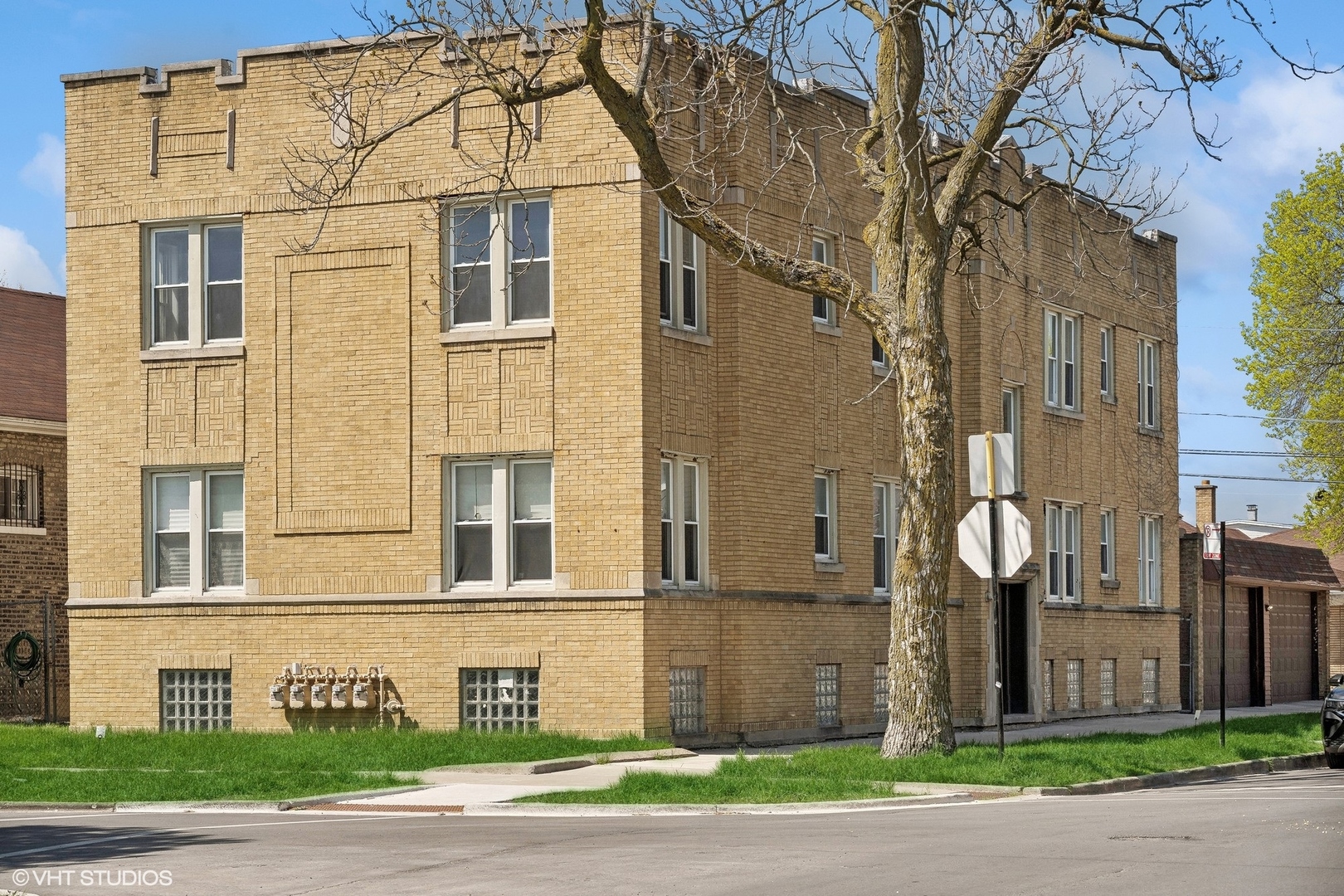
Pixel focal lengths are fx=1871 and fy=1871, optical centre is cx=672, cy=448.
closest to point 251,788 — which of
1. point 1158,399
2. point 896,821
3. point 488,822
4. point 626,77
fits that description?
point 488,822

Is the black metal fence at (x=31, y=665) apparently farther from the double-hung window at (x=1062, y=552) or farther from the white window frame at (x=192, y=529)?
the double-hung window at (x=1062, y=552)

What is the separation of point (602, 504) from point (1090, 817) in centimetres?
1013

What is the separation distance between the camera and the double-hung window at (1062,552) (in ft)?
116

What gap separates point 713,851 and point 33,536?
23.1m

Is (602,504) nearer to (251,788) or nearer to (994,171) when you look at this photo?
(251,788)

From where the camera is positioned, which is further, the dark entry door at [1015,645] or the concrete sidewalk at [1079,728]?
the dark entry door at [1015,645]

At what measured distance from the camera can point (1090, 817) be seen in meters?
15.4

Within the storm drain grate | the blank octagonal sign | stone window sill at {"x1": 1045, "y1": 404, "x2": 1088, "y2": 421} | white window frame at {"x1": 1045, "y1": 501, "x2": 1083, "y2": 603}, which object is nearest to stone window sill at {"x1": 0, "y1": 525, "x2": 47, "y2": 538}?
the storm drain grate

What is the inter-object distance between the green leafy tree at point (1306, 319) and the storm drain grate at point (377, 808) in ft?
98.8

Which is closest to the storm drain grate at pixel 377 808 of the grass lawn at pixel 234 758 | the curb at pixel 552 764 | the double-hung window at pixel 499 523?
the grass lawn at pixel 234 758

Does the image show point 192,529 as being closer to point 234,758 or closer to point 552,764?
point 234,758

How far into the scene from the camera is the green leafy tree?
42.4m

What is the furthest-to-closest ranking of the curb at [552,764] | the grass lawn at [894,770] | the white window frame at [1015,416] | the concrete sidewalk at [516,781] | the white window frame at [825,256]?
the white window frame at [1015,416] < the white window frame at [825,256] < the curb at [552,764] < the concrete sidewalk at [516,781] < the grass lawn at [894,770]

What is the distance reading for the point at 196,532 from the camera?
2648 cm
